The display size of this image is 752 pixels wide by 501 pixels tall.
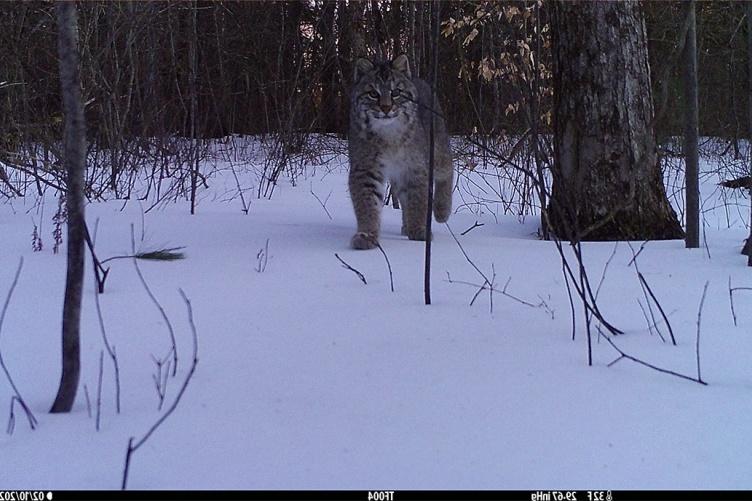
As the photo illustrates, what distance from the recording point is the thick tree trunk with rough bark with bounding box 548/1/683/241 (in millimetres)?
4508

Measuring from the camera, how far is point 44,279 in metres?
3.24

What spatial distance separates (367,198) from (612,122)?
4.62 feet

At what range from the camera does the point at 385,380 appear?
206 cm

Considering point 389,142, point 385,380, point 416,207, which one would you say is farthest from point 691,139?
point 385,380

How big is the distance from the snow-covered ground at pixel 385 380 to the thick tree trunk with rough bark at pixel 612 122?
832mm

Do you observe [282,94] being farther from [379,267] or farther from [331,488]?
[331,488]

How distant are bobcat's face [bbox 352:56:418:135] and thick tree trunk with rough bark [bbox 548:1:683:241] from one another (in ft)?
3.12

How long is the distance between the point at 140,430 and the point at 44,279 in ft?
5.62

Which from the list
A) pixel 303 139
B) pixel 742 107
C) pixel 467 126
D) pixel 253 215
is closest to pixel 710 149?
pixel 742 107
